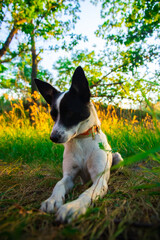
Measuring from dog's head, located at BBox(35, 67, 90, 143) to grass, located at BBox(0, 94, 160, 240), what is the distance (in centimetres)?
50

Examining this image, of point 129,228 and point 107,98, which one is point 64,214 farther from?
point 107,98

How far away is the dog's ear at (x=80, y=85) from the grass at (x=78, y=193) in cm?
69

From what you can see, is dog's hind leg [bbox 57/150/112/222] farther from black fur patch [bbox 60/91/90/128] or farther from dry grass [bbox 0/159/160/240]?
black fur patch [bbox 60/91/90/128]

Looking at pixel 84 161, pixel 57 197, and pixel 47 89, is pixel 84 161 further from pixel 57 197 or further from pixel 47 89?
pixel 47 89

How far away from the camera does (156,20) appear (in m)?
6.07

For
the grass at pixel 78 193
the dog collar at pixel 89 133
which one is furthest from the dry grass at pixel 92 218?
the dog collar at pixel 89 133

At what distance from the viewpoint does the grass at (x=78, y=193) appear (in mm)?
752

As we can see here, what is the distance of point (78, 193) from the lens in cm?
156

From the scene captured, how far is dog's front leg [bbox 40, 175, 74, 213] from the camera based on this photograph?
1171 millimetres

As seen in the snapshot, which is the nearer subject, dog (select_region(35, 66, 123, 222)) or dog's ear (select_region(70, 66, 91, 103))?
dog (select_region(35, 66, 123, 222))

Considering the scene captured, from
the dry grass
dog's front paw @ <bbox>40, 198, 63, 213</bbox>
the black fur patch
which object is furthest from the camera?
the black fur patch


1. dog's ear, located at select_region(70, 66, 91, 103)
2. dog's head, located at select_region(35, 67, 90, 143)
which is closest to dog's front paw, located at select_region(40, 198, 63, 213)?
dog's head, located at select_region(35, 67, 90, 143)

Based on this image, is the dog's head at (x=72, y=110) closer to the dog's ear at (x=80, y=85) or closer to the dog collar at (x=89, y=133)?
the dog's ear at (x=80, y=85)

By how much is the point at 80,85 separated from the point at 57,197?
3.93 feet
